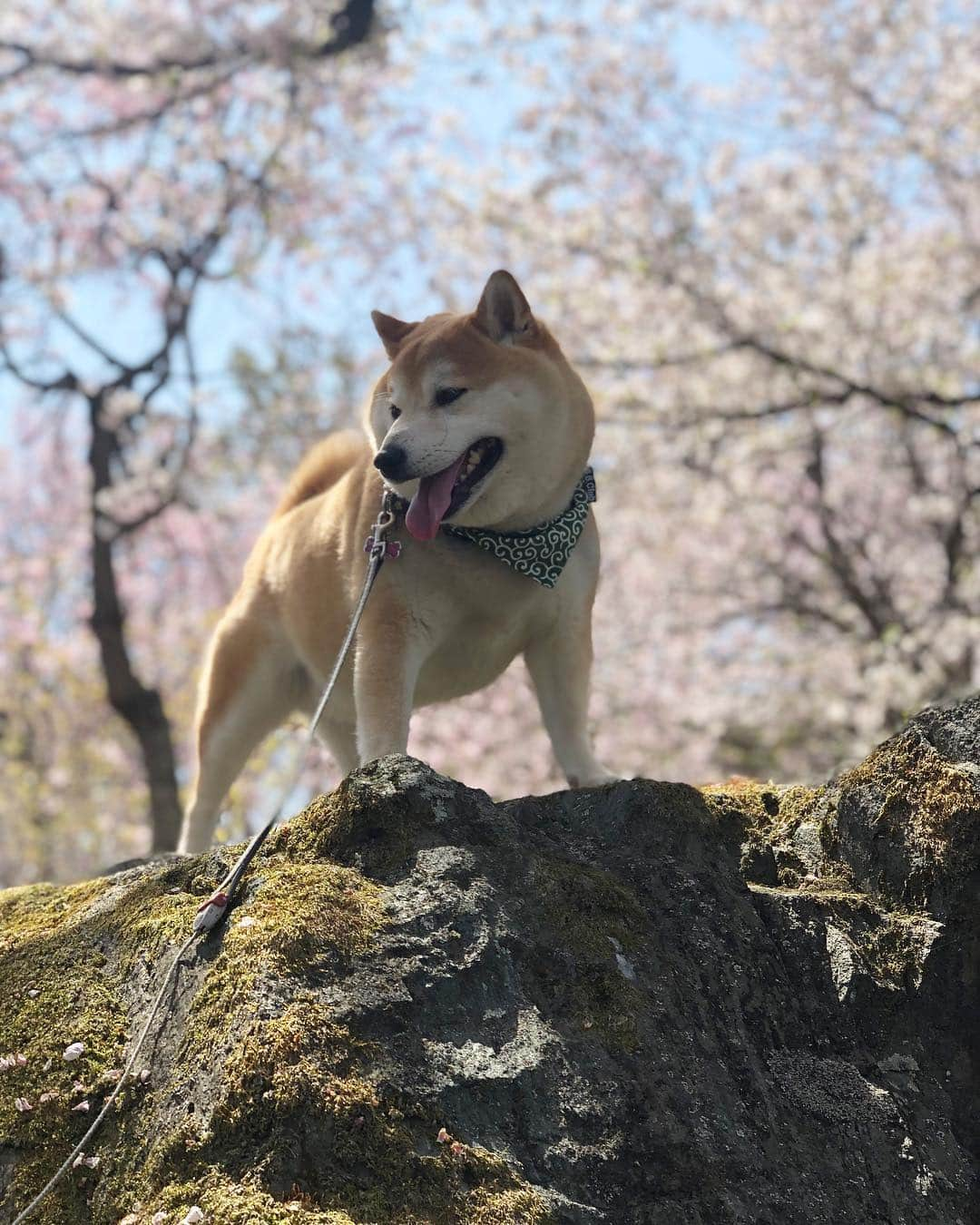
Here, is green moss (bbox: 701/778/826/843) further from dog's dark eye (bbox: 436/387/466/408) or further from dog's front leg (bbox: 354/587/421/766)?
dog's dark eye (bbox: 436/387/466/408)

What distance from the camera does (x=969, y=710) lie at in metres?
2.67

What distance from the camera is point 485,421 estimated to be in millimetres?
3193

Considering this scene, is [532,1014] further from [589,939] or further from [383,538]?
[383,538]

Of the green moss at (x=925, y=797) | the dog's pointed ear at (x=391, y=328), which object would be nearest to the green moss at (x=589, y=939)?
the green moss at (x=925, y=797)

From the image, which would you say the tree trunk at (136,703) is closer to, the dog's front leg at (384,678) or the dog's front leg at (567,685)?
the dog's front leg at (567,685)

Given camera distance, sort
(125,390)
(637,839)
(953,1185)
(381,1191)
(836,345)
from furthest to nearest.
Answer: (125,390)
(836,345)
(637,839)
(953,1185)
(381,1191)

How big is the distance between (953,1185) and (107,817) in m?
14.9

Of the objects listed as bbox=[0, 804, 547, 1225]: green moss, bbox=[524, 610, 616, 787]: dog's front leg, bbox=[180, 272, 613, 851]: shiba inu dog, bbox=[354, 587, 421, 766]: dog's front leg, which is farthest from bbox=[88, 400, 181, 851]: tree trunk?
bbox=[0, 804, 547, 1225]: green moss

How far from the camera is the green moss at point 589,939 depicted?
82.9 inches

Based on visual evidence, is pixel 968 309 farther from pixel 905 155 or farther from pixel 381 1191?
pixel 381 1191

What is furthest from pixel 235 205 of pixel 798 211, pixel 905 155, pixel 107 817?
pixel 107 817

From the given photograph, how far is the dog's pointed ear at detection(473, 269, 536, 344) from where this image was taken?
329 centimetres

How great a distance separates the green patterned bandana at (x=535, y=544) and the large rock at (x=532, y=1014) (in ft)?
2.48

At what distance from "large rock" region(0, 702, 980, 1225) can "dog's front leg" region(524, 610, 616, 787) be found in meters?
0.85
